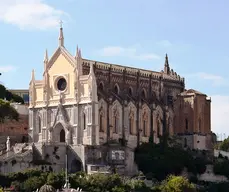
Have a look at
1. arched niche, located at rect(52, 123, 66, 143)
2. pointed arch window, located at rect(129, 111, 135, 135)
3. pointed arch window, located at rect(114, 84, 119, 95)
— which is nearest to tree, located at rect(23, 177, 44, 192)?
arched niche, located at rect(52, 123, 66, 143)

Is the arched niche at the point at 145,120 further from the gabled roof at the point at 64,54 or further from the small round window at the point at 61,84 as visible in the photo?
the gabled roof at the point at 64,54

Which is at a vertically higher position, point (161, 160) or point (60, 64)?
point (60, 64)

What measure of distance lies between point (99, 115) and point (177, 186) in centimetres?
1480

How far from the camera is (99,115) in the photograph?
11462cm

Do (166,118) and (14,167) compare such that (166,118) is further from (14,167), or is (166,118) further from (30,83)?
(14,167)

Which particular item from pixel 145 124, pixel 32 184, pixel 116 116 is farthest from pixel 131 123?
pixel 32 184

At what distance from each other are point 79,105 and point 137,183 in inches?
574

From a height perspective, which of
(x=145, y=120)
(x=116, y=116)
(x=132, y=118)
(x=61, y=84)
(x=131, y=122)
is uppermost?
(x=61, y=84)

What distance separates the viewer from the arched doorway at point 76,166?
109 m

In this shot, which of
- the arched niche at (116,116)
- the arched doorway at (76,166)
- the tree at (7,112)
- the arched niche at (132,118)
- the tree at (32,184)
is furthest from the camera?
the arched niche at (132,118)

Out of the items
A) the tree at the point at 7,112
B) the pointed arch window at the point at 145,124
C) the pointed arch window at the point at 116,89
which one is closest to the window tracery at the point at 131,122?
the pointed arch window at the point at 145,124

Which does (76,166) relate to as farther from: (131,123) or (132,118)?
(132,118)

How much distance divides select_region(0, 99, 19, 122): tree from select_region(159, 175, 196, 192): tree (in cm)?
2115

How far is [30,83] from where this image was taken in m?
120
